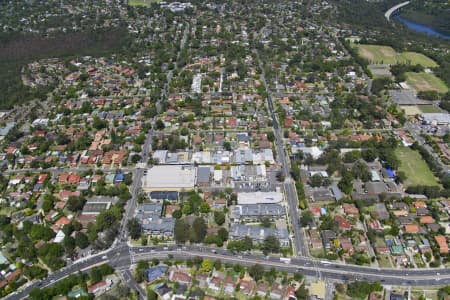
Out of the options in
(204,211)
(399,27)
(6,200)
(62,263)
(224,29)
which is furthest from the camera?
(399,27)

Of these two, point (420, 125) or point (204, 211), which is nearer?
point (204, 211)

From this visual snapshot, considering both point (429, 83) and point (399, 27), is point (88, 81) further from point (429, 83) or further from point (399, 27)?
point (399, 27)

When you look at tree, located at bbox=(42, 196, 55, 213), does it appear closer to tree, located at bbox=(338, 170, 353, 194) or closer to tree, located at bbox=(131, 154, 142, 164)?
tree, located at bbox=(131, 154, 142, 164)

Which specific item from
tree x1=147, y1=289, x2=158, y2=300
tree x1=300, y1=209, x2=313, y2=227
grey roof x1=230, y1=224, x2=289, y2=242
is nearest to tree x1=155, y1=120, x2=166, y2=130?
grey roof x1=230, y1=224, x2=289, y2=242

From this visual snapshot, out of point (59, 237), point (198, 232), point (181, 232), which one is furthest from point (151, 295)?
point (59, 237)

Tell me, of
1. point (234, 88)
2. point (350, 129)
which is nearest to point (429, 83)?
point (350, 129)

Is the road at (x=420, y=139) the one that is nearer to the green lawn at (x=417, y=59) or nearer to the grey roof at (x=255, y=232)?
the grey roof at (x=255, y=232)

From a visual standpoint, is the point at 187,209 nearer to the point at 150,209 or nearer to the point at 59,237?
the point at 150,209
